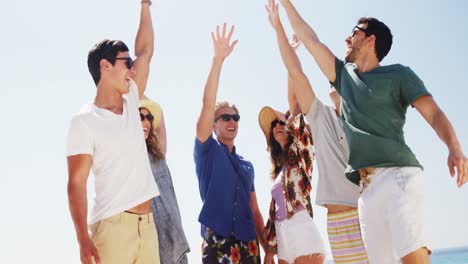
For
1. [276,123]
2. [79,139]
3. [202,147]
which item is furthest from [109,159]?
[276,123]

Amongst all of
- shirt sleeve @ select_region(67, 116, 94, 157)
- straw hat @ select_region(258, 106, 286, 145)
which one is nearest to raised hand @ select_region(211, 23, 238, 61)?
straw hat @ select_region(258, 106, 286, 145)

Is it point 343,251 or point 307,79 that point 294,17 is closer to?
point 307,79

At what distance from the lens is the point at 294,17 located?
545 centimetres

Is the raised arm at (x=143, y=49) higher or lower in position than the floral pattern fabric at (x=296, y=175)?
higher

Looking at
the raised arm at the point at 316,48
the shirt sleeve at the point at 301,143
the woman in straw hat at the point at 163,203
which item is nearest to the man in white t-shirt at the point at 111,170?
the woman in straw hat at the point at 163,203

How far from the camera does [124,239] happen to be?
4.27m

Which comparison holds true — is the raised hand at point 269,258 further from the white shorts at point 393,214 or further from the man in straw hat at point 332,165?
the white shorts at point 393,214

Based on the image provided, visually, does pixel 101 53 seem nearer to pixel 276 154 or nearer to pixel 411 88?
pixel 411 88

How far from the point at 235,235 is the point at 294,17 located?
7.92 feet

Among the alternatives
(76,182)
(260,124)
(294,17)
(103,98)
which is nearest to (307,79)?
(294,17)

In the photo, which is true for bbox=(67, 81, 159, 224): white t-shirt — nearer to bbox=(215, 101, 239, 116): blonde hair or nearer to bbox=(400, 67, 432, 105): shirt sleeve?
bbox=(400, 67, 432, 105): shirt sleeve

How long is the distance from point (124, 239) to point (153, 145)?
1749 mm

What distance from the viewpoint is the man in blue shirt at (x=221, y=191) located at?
5867 mm

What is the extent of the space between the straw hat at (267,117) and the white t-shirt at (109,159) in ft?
8.84
